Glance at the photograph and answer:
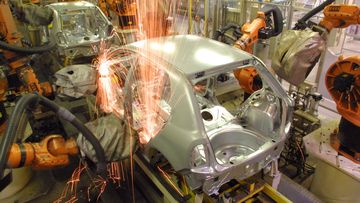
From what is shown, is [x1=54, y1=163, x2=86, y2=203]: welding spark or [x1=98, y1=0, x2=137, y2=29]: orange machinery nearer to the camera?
[x1=54, y1=163, x2=86, y2=203]: welding spark

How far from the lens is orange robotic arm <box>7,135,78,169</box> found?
6.87 ft

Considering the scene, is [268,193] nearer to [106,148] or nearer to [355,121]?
[355,121]

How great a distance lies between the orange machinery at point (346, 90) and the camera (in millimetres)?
3023

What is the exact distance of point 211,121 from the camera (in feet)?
11.2

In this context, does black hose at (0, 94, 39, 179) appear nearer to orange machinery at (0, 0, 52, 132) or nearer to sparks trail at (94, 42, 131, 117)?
sparks trail at (94, 42, 131, 117)

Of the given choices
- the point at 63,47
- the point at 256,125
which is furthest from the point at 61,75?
the point at 63,47

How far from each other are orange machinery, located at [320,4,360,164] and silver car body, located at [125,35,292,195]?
66 cm

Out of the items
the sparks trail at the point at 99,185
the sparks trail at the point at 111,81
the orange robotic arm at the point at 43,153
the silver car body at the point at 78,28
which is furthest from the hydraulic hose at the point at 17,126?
the silver car body at the point at 78,28

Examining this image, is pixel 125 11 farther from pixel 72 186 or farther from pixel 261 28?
pixel 72 186

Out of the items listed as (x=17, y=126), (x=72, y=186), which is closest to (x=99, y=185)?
(x=72, y=186)

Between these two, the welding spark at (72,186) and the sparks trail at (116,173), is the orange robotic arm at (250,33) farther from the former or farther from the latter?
the welding spark at (72,186)

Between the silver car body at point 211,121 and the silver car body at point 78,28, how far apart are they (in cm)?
395

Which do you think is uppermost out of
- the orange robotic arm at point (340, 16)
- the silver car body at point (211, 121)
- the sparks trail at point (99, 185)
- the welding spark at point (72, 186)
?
the orange robotic arm at point (340, 16)

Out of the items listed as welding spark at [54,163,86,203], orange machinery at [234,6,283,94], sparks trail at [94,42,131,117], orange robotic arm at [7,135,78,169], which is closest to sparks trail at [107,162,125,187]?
welding spark at [54,163,86,203]
